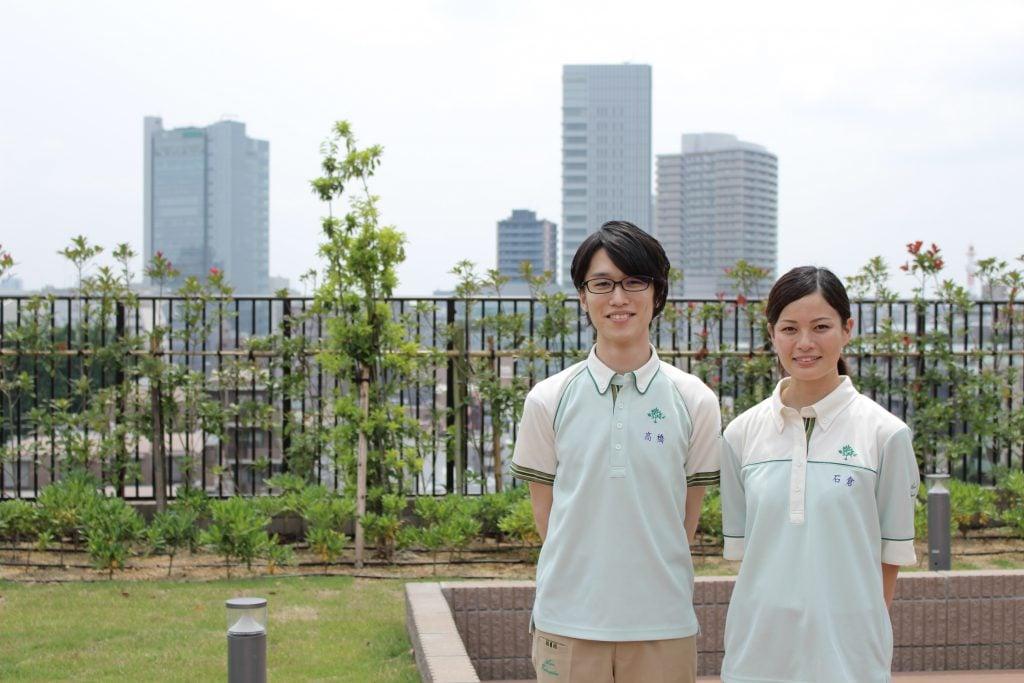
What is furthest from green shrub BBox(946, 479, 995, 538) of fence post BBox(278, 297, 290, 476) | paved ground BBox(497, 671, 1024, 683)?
fence post BBox(278, 297, 290, 476)

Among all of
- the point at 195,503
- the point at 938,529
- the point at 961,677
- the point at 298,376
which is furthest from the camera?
the point at 298,376

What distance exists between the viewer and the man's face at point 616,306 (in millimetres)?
2766

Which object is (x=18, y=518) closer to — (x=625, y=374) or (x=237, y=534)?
(x=237, y=534)

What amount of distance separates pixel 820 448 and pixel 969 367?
23.3 ft

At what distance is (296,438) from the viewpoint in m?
8.37

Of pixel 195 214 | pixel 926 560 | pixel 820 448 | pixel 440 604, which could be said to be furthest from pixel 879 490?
pixel 195 214

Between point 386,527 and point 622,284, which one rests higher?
point 622,284

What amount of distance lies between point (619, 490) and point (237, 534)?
4567 millimetres

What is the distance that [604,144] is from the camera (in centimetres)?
9850

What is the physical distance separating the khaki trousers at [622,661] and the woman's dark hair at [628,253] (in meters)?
0.77

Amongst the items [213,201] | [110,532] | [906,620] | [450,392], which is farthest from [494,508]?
[213,201]

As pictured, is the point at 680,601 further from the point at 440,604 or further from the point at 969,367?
the point at 969,367

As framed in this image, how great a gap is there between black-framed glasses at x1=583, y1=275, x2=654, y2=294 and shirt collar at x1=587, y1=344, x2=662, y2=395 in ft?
0.55

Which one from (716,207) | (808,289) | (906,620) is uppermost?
(716,207)
